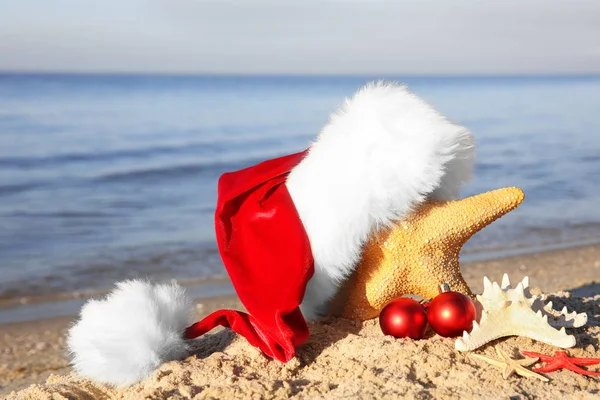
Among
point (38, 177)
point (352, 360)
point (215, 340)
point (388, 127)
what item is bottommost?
point (38, 177)

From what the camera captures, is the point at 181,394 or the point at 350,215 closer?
the point at 181,394

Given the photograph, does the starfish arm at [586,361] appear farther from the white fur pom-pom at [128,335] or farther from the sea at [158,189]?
the white fur pom-pom at [128,335]

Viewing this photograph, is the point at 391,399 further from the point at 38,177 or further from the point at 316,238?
the point at 38,177

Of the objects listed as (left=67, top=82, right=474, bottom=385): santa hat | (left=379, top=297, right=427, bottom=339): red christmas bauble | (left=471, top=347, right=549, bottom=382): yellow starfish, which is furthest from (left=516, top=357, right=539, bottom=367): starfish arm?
(left=67, top=82, right=474, bottom=385): santa hat

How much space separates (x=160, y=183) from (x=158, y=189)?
17.8 inches

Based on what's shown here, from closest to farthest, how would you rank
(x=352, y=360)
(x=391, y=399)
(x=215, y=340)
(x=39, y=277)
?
(x=391, y=399) → (x=352, y=360) → (x=215, y=340) → (x=39, y=277)

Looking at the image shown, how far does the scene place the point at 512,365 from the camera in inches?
103

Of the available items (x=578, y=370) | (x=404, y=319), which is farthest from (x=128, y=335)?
(x=578, y=370)

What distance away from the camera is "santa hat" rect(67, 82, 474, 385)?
110 inches

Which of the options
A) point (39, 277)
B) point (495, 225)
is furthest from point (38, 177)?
point (495, 225)

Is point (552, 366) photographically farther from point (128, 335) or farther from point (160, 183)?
point (160, 183)

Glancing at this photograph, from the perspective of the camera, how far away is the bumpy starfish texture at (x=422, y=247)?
294 cm

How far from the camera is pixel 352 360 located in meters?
2.78

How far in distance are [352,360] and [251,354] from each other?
47 centimetres
